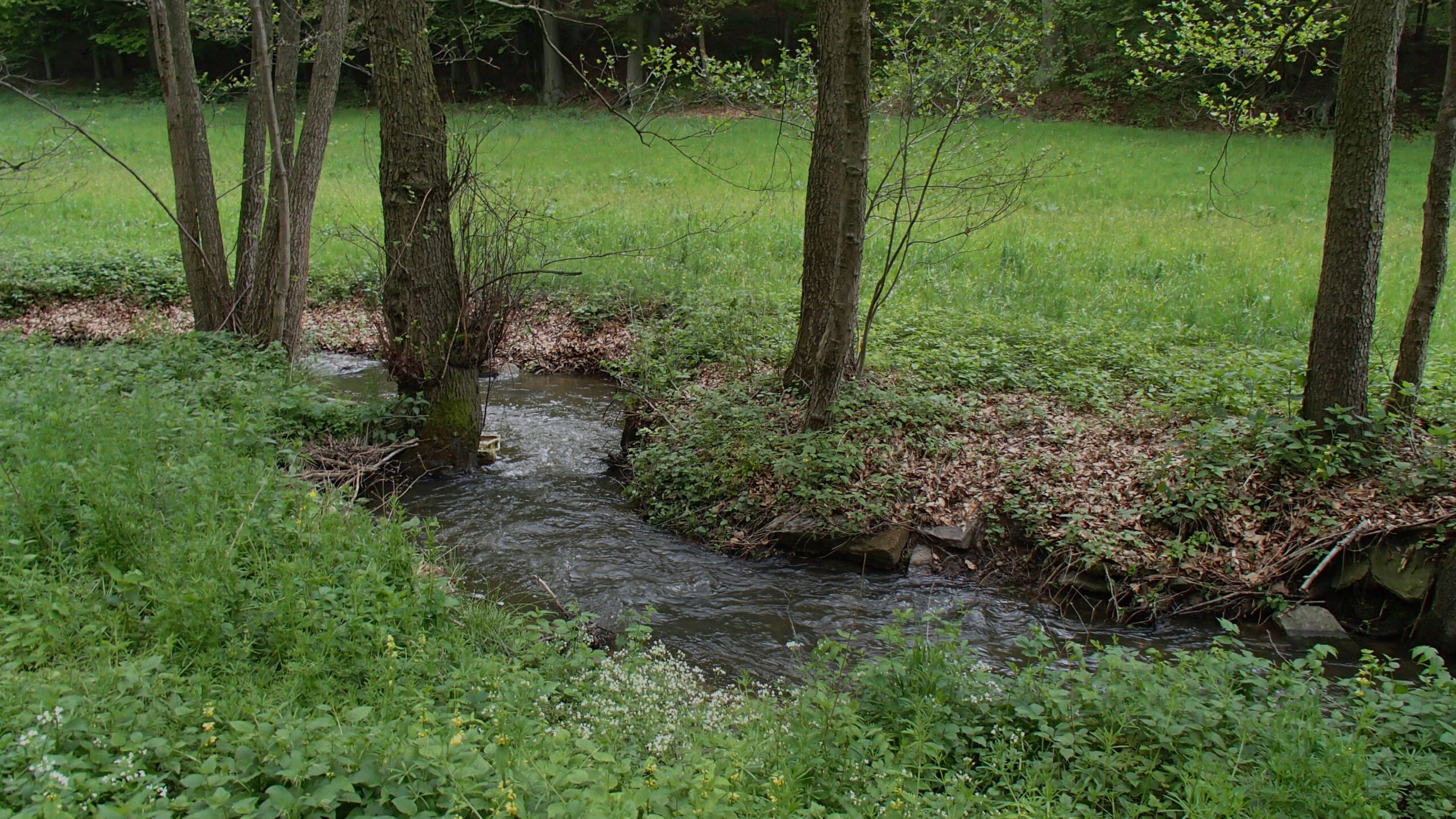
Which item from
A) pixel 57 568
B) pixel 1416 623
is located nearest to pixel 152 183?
pixel 57 568

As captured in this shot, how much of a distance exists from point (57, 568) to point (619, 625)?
321cm

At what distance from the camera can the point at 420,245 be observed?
8281 millimetres

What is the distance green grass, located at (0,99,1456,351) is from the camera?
37.5 ft

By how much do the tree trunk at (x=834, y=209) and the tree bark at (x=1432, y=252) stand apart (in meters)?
3.92

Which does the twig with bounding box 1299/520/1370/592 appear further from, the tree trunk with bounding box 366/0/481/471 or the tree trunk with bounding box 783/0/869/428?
the tree trunk with bounding box 366/0/481/471

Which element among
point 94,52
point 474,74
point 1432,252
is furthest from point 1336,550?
point 94,52

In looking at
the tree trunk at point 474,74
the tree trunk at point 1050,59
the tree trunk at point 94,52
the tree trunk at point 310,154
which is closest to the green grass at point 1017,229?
the tree trunk at point 310,154

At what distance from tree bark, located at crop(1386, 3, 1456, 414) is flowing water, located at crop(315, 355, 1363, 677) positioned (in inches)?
95.1

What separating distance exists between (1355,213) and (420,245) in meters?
7.84

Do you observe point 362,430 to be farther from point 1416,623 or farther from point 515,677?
point 1416,623

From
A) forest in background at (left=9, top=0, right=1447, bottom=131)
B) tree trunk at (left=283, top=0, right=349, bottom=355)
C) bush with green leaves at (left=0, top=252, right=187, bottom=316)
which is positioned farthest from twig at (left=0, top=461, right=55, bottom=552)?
forest in background at (left=9, top=0, right=1447, bottom=131)

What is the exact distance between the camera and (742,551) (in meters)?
7.16

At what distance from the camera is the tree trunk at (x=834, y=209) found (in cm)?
679

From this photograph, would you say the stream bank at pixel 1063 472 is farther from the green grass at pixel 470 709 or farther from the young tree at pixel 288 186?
the young tree at pixel 288 186
